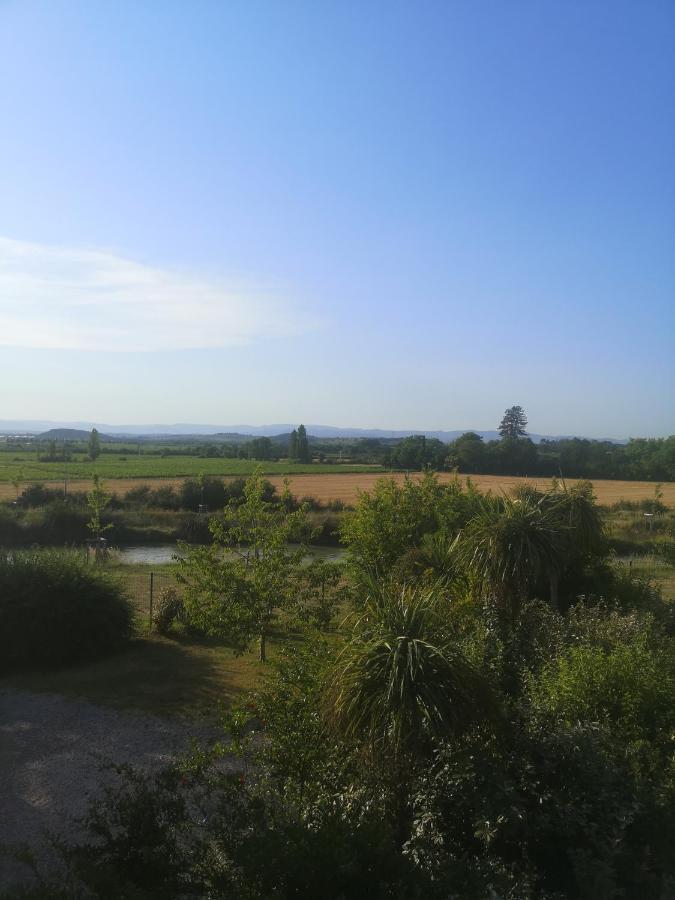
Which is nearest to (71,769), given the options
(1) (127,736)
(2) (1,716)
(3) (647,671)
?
(1) (127,736)

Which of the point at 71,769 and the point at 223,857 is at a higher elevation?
the point at 223,857

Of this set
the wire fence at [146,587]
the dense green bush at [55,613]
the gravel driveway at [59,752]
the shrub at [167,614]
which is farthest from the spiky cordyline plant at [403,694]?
the wire fence at [146,587]

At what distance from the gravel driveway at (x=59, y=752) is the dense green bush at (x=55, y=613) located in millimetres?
1735

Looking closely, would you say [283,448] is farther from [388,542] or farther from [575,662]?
[575,662]

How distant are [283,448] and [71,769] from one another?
8749 centimetres

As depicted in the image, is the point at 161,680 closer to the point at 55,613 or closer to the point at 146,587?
the point at 55,613

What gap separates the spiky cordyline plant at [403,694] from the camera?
588cm

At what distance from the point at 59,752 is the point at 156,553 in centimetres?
2662

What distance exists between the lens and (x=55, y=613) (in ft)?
47.4

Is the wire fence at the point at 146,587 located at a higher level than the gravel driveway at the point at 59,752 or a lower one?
lower

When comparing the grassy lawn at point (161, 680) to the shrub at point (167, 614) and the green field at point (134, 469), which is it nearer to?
the shrub at point (167, 614)

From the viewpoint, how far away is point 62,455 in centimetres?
8031

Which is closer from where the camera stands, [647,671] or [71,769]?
[647,671]

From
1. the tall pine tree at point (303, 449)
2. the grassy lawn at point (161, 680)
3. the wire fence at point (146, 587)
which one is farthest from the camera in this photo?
the tall pine tree at point (303, 449)
